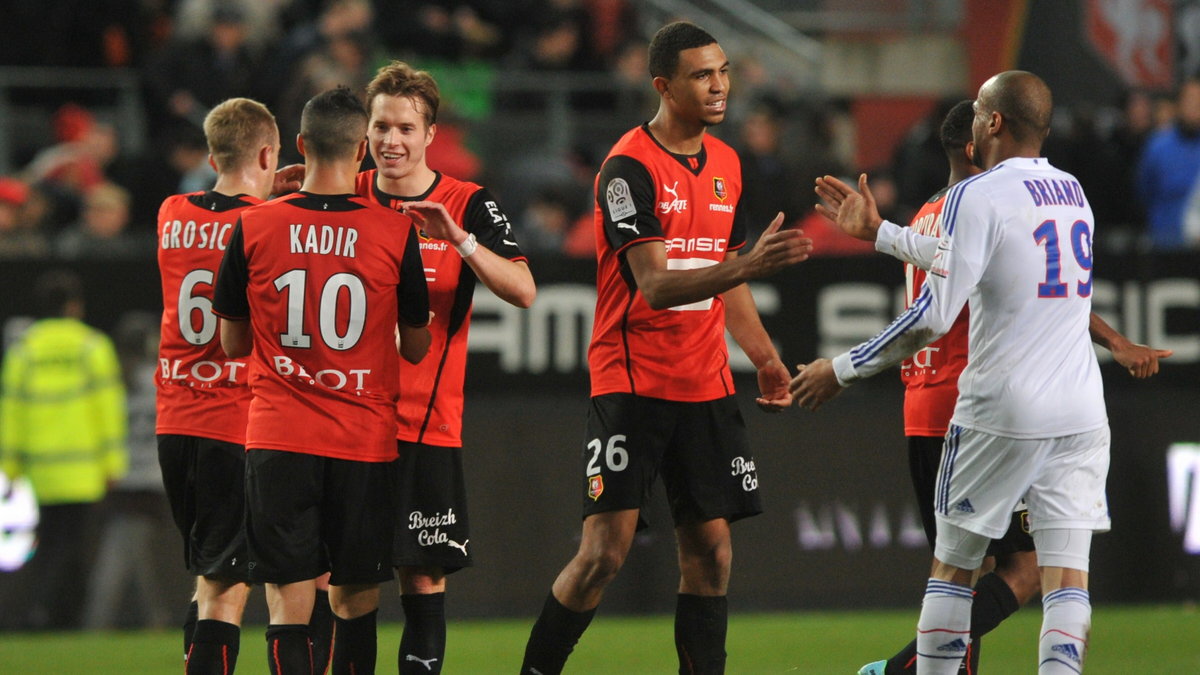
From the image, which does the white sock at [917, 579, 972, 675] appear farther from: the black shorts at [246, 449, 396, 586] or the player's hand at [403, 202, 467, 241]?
the player's hand at [403, 202, 467, 241]

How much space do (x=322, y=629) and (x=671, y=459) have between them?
5.32 ft

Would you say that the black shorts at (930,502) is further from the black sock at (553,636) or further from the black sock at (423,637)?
the black sock at (423,637)

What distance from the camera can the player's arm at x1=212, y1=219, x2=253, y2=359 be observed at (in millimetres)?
5879

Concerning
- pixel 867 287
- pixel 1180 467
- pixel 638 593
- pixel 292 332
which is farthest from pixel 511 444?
pixel 292 332

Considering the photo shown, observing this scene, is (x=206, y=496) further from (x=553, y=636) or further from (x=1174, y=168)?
(x=1174, y=168)

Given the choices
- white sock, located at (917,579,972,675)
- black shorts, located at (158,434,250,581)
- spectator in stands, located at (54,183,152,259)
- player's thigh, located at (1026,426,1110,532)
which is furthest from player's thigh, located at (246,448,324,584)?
spectator in stands, located at (54,183,152,259)

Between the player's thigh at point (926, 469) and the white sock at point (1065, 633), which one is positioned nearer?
the white sock at point (1065, 633)

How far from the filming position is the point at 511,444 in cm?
1125

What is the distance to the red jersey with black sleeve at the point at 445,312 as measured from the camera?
6.47 m

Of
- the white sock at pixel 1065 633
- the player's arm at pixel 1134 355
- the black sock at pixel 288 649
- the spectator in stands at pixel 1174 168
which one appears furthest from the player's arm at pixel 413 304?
the spectator in stands at pixel 1174 168

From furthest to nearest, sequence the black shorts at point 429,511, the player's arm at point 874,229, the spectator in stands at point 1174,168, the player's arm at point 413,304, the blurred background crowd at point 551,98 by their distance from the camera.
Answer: the spectator in stands at point 1174,168 < the blurred background crowd at point 551,98 < the black shorts at point 429,511 < the player's arm at point 874,229 < the player's arm at point 413,304

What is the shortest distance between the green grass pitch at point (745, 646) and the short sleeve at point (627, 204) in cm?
318

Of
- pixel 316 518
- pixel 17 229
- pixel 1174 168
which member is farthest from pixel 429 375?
pixel 1174 168

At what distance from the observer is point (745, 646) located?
9.90 m
